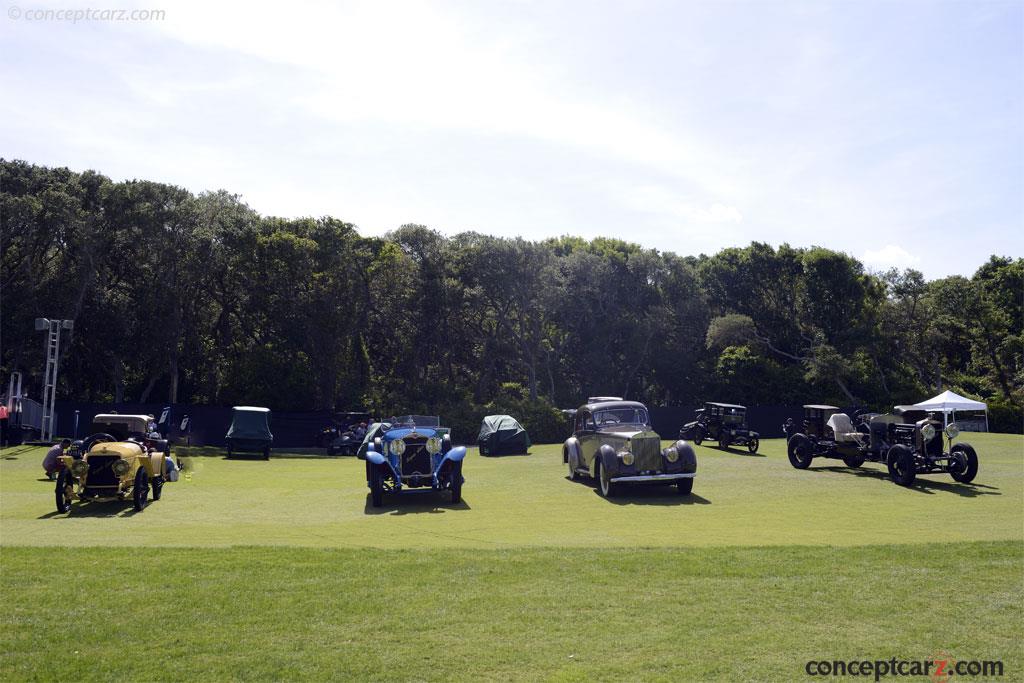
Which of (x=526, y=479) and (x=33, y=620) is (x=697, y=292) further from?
(x=33, y=620)

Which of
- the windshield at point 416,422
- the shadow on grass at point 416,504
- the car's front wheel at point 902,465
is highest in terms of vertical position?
the windshield at point 416,422

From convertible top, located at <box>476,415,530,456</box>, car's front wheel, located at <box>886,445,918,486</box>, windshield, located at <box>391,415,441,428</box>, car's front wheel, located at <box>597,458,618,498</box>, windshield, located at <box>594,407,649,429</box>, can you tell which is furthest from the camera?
convertible top, located at <box>476,415,530,456</box>

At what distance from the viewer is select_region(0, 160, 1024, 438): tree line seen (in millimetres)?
38781

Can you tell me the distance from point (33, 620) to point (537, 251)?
133ft

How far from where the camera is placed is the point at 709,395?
51.3 m

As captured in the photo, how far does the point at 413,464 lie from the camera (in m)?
16.8

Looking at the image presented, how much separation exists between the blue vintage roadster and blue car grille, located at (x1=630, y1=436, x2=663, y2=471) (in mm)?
3730

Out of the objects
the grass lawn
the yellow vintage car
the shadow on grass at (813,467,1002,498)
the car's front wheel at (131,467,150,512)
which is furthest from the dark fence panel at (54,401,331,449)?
the shadow on grass at (813,467,1002,498)

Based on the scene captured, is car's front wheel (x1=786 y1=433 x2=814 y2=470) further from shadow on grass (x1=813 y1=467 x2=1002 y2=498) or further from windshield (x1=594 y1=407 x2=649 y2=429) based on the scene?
windshield (x1=594 y1=407 x2=649 y2=429)

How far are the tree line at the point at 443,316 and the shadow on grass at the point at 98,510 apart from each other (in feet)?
82.1

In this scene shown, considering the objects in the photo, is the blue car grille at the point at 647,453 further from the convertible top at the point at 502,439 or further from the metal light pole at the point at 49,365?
the metal light pole at the point at 49,365

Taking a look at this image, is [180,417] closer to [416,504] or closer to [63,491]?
[63,491]

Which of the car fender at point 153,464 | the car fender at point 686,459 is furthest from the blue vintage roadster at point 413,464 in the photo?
the car fender at point 686,459

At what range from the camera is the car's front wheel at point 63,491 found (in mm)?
14898
